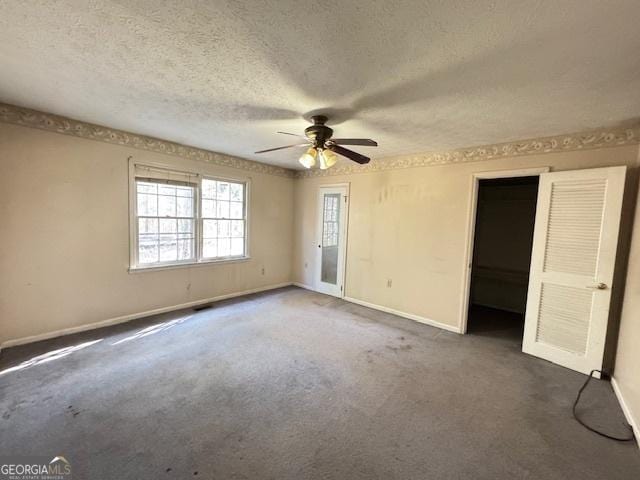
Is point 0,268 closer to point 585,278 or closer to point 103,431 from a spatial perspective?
point 103,431

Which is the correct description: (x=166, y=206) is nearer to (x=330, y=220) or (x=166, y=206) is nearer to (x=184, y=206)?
(x=184, y=206)

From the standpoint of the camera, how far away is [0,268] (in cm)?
274

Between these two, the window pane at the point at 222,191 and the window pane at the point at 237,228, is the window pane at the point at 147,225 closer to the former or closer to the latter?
the window pane at the point at 222,191

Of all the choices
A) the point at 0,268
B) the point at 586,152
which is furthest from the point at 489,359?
the point at 0,268

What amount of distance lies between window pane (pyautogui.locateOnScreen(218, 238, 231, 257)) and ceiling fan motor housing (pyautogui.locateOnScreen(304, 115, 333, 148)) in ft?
9.10

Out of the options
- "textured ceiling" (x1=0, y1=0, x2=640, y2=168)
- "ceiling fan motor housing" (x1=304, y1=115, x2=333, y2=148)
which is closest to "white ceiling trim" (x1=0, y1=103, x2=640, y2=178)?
"textured ceiling" (x1=0, y1=0, x2=640, y2=168)

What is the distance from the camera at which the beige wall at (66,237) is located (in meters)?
2.79

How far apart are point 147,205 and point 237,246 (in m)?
1.61

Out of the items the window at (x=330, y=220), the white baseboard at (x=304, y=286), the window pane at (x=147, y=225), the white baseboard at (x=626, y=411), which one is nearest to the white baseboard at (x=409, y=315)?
the white baseboard at (x=304, y=286)

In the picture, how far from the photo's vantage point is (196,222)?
4.24 m

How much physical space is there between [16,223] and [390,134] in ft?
13.5

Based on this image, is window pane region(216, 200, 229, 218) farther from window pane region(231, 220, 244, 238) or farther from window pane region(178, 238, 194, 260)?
window pane region(178, 238, 194, 260)

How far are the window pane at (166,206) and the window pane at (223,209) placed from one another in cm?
73

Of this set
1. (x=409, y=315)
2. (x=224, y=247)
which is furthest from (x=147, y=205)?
(x=409, y=315)
